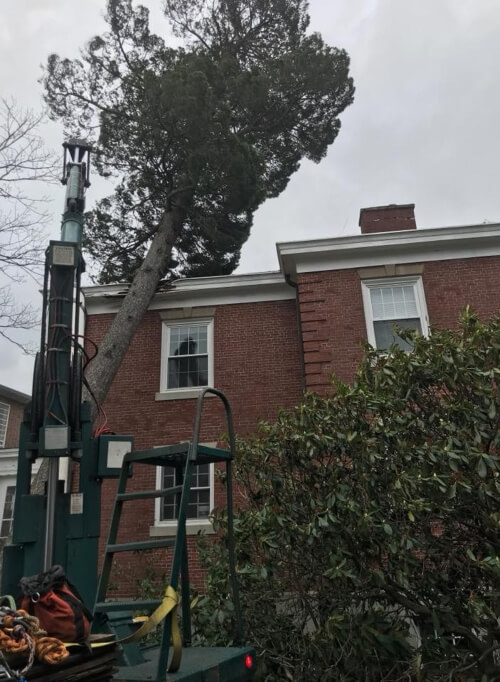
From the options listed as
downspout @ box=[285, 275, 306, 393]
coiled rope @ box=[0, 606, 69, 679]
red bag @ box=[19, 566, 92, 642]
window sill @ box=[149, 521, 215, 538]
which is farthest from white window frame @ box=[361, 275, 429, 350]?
coiled rope @ box=[0, 606, 69, 679]

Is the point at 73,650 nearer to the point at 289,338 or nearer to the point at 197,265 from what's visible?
the point at 289,338

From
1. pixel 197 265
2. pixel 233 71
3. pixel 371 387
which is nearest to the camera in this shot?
pixel 371 387

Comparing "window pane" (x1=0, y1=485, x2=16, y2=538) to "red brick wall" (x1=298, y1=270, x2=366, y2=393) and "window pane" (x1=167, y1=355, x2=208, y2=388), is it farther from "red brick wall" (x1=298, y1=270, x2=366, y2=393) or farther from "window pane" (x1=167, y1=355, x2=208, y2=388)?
"red brick wall" (x1=298, y1=270, x2=366, y2=393)

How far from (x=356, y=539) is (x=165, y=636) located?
3.00 metres

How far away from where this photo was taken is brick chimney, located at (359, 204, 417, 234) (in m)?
13.0

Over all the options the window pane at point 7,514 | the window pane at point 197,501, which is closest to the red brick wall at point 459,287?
the window pane at point 197,501

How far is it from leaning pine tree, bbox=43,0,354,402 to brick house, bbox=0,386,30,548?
771 cm

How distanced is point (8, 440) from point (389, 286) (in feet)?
65.0

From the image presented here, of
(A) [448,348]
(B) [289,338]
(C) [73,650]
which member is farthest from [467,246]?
(C) [73,650]

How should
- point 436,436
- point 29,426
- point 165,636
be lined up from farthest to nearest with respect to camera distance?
point 436,436 → point 29,426 → point 165,636

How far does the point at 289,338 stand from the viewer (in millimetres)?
12555

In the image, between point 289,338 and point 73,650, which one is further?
point 289,338

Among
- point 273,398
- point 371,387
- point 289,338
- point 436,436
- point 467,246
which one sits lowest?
point 436,436

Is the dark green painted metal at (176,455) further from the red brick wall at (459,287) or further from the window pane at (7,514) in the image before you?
the window pane at (7,514)
